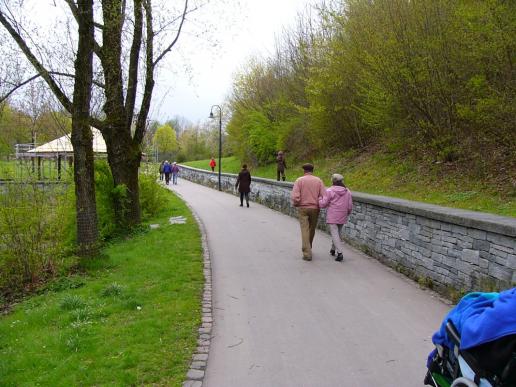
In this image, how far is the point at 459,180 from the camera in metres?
13.4

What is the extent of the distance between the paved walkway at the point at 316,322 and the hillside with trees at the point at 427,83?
5.30 m

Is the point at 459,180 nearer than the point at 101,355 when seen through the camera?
No

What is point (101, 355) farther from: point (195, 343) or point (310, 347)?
point (310, 347)

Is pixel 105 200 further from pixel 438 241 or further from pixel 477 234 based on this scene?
pixel 477 234

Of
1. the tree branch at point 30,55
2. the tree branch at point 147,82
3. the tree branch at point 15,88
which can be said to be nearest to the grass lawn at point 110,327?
the tree branch at point 30,55

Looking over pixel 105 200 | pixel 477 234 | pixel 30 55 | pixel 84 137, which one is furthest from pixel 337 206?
pixel 105 200

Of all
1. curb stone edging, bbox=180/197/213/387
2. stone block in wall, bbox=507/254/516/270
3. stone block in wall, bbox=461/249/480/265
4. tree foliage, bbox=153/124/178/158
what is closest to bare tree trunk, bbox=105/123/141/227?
curb stone edging, bbox=180/197/213/387

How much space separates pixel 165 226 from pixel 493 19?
34.6 ft

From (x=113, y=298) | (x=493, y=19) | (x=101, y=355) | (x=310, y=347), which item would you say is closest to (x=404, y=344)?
(x=310, y=347)

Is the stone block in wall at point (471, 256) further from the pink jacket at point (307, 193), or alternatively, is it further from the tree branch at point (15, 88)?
the tree branch at point (15, 88)

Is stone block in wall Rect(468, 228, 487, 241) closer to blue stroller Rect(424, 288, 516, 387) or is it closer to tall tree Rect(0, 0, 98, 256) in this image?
blue stroller Rect(424, 288, 516, 387)

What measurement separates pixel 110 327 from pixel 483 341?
4.41m

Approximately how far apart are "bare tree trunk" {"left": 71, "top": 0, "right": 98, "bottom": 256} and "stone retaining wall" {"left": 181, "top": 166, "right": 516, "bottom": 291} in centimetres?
579

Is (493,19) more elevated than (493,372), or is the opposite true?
(493,19)
